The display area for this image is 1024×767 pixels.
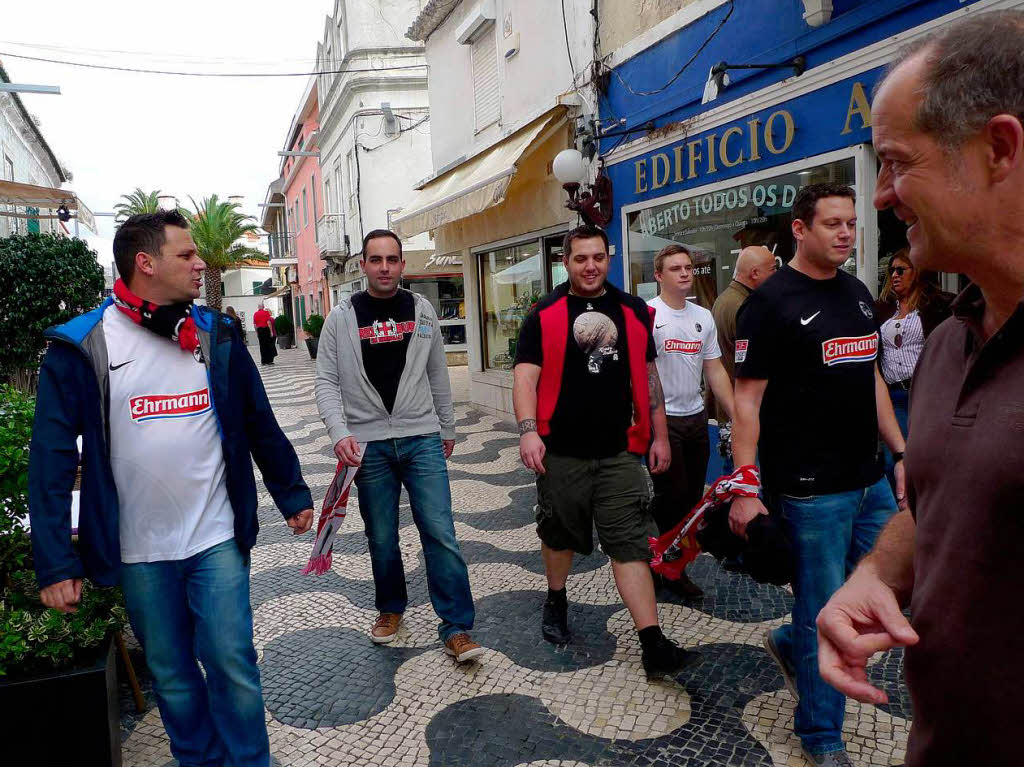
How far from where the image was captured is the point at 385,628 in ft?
12.2

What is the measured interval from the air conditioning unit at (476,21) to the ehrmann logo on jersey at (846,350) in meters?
8.99

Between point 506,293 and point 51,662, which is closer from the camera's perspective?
point 51,662

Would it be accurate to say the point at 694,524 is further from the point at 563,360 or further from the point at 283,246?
the point at 283,246

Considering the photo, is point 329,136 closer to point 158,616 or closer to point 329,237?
point 329,237

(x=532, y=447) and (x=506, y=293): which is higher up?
(x=506, y=293)

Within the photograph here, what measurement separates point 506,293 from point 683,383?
708cm

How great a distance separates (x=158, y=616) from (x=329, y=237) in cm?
2489

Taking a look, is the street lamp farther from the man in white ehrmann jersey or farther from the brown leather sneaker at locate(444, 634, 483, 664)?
the brown leather sneaker at locate(444, 634, 483, 664)

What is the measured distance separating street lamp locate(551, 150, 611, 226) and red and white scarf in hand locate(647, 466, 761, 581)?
4.91m

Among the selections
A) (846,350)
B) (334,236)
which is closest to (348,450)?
(846,350)

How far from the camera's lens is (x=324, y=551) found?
3553 mm

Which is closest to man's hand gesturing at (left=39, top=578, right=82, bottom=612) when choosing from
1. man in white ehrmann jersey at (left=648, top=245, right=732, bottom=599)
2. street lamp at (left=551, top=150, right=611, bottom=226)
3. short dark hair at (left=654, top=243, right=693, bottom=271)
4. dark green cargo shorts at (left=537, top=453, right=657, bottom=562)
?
dark green cargo shorts at (left=537, top=453, right=657, bottom=562)

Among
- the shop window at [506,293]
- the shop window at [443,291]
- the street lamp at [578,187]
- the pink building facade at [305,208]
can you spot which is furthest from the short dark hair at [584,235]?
the pink building facade at [305,208]

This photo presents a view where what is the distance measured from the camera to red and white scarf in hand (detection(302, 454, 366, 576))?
345 centimetres
